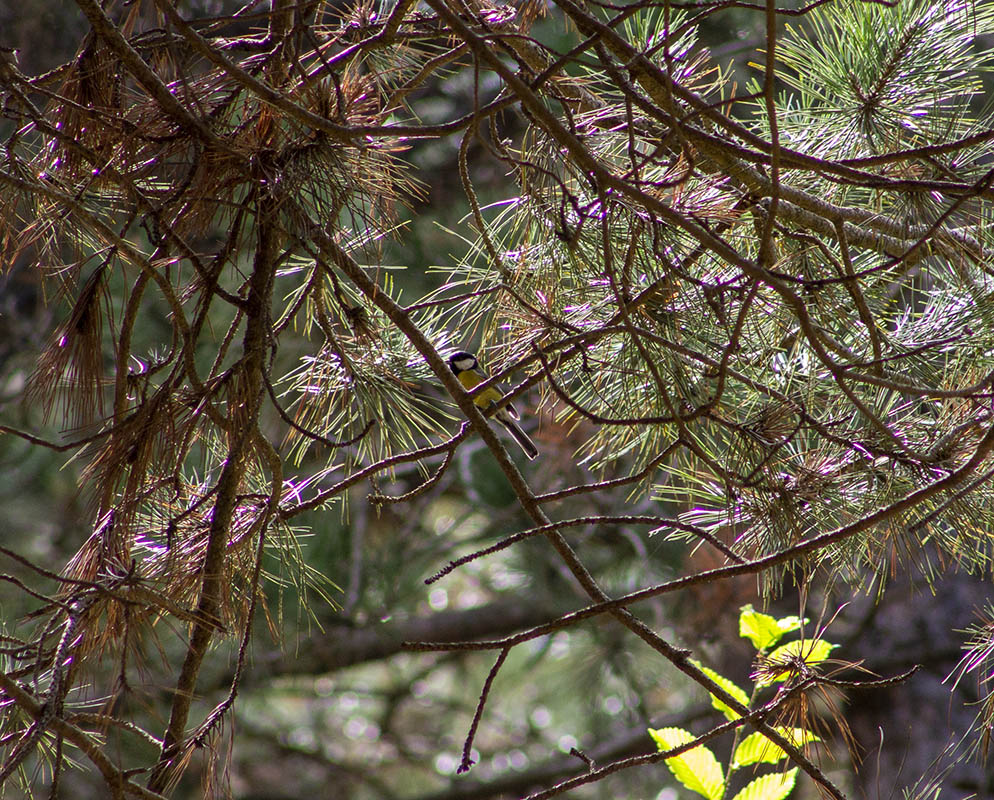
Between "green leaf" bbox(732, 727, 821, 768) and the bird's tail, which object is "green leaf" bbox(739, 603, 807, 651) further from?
the bird's tail

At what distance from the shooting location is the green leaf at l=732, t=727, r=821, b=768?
1.54m

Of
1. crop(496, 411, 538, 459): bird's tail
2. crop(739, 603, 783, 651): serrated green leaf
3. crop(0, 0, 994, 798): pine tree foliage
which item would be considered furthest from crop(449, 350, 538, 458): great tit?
crop(739, 603, 783, 651): serrated green leaf

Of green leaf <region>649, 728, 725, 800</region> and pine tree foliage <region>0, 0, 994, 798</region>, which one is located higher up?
pine tree foliage <region>0, 0, 994, 798</region>

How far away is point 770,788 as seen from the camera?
1681 millimetres

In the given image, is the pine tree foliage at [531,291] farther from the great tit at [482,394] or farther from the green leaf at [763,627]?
the great tit at [482,394]

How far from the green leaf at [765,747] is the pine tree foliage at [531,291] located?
0.07 m

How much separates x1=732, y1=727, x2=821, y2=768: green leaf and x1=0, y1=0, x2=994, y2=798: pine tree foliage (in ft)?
0.23

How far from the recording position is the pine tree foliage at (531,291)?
4.37ft

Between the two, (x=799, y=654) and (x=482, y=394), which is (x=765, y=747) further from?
(x=482, y=394)

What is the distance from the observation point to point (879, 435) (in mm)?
1677

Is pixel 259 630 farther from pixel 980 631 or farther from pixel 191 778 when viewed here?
pixel 980 631

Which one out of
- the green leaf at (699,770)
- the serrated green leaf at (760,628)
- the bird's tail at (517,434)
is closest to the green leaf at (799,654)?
the serrated green leaf at (760,628)

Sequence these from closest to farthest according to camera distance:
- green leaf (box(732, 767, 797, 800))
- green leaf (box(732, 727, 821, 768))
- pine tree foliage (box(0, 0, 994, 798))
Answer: pine tree foliage (box(0, 0, 994, 798)), green leaf (box(732, 727, 821, 768)), green leaf (box(732, 767, 797, 800))

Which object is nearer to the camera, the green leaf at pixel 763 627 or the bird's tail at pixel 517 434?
the green leaf at pixel 763 627
